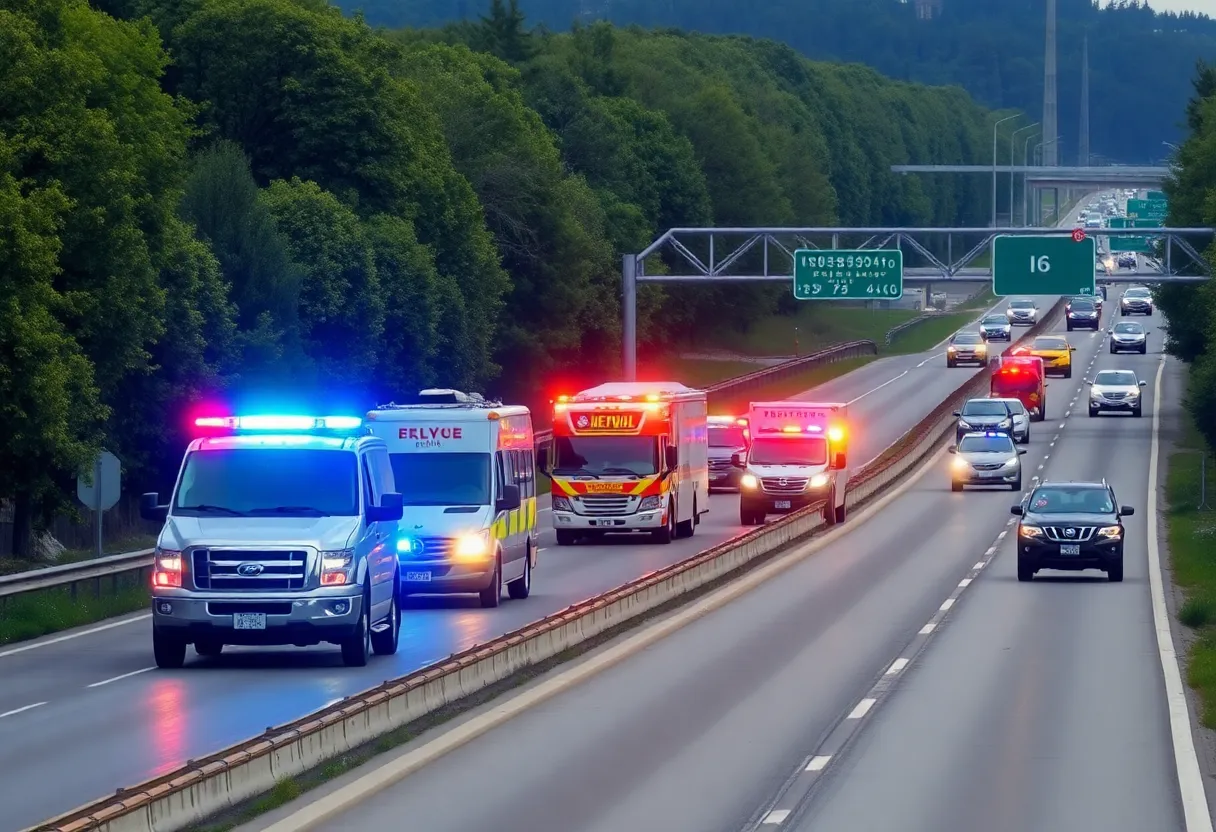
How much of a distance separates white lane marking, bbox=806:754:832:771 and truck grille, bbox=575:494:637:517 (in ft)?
76.9

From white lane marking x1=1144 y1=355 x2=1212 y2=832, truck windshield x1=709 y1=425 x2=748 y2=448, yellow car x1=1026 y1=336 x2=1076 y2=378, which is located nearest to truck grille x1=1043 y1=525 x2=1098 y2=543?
white lane marking x1=1144 y1=355 x2=1212 y2=832

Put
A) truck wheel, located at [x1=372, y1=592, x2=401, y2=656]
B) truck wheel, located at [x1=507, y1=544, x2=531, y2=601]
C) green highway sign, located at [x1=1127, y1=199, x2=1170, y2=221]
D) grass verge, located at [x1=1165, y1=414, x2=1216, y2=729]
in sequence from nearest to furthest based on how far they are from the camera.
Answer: grass verge, located at [x1=1165, y1=414, x2=1216, y2=729] < truck wheel, located at [x1=372, y1=592, x2=401, y2=656] < truck wheel, located at [x1=507, y1=544, x2=531, y2=601] < green highway sign, located at [x1=1127, y1=199, x2=1170, y2=221]

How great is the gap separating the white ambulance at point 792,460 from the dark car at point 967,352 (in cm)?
5198

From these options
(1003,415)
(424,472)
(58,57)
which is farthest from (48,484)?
(1003,415)

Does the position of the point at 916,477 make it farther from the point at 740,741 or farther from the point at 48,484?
the point at 740,741

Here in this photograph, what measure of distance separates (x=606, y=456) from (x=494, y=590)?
11333mm

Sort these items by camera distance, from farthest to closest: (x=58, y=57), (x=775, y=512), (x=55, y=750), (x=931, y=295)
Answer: (x=931, y=295) → (x=775, y=512) → (x=58, y=57) → (x=55, y=750)

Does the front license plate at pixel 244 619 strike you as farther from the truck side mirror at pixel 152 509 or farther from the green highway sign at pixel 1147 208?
the green highway sign at pixel 1147 208

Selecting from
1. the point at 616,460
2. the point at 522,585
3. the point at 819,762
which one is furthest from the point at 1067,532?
the point at 819,762

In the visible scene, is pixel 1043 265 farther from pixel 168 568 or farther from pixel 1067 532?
pixel 168 568

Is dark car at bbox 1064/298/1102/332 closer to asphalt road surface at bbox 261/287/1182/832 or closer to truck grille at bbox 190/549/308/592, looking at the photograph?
asphalt road surface at bbox 261/287/1182/832

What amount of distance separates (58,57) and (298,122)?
28.2 m

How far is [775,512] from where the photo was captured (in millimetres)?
45781

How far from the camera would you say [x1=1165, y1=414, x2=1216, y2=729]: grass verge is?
21497mm
